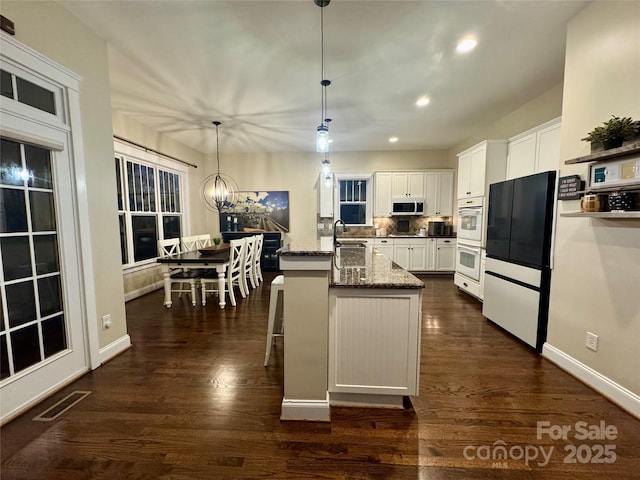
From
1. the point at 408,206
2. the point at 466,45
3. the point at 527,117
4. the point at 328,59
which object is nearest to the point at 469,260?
the point at 408,206

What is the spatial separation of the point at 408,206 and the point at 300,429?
16.2 feet

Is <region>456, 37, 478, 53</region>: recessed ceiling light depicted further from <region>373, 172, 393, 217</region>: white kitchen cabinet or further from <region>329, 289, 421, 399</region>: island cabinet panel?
<region>373, 172, 393, 217</region>: white kitchen cabinet

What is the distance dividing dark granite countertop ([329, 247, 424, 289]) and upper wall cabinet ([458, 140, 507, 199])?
2418 millimetres

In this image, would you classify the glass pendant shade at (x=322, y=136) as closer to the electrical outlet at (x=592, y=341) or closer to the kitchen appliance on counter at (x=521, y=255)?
the kitchen appliance on counter at (x=521, y=255)

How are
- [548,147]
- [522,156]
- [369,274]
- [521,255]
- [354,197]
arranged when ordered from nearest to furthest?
[369,274]
[521,255]
[548,147]
[522,156]
[354,197]

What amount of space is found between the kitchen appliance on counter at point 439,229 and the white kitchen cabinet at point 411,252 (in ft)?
1.22

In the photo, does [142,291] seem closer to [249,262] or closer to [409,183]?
[249,262]

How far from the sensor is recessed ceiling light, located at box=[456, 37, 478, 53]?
229 centimetres

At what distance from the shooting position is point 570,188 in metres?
2.12

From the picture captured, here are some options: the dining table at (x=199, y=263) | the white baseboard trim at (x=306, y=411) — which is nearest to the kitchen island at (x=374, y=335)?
the white baseboard trim at (x=306, y=411)

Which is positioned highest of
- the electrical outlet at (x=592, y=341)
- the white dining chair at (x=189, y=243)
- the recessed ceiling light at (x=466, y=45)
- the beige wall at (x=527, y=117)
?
the recessed ceiling light at (x=466, y=45)

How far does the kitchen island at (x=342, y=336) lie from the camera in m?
1.64

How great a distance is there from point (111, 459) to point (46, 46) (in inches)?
108

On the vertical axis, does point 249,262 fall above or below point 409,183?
below
